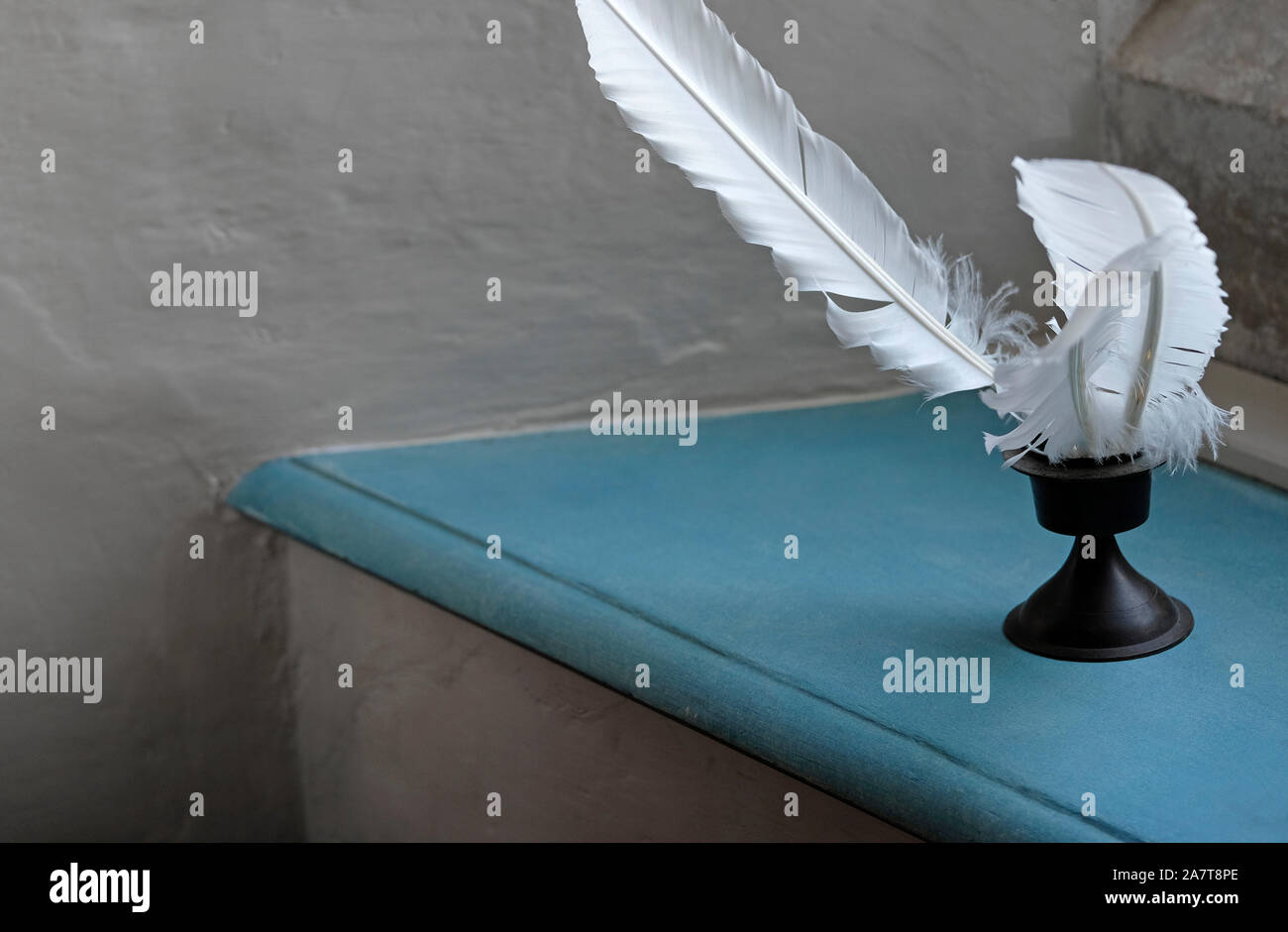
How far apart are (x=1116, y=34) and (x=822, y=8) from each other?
0.98ft

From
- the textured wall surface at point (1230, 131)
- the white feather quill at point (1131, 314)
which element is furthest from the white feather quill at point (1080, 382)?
the textured wall surface at point (1230, 131)

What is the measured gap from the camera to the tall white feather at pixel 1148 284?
86 centimetres

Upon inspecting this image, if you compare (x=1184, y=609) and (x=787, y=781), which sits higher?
(x=1184, y=609)

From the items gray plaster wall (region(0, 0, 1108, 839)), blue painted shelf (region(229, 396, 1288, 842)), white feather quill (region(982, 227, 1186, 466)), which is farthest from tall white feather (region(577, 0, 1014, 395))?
gray plaster wall (region(0, 0, 1108, 839))

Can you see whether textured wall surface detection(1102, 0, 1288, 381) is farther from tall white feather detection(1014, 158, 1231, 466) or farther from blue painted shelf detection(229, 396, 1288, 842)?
tall white feather detection(1014, 158, 1231, 466)

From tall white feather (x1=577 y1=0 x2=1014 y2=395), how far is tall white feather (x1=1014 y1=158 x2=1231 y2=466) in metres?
0.09

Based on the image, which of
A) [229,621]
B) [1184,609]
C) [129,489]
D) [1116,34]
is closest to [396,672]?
[229,621]

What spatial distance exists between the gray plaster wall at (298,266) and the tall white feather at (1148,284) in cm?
52

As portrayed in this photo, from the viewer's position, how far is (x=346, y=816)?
Result: 1440 millimetres

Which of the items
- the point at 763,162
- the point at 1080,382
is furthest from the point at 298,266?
the point at 1080,382

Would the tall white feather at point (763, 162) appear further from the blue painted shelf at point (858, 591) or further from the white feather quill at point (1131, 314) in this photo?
the blue painted shelf at point (858, 591)

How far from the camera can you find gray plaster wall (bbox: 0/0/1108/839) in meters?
1.27

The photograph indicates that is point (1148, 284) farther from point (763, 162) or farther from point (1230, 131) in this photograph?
point (1230, 131)
